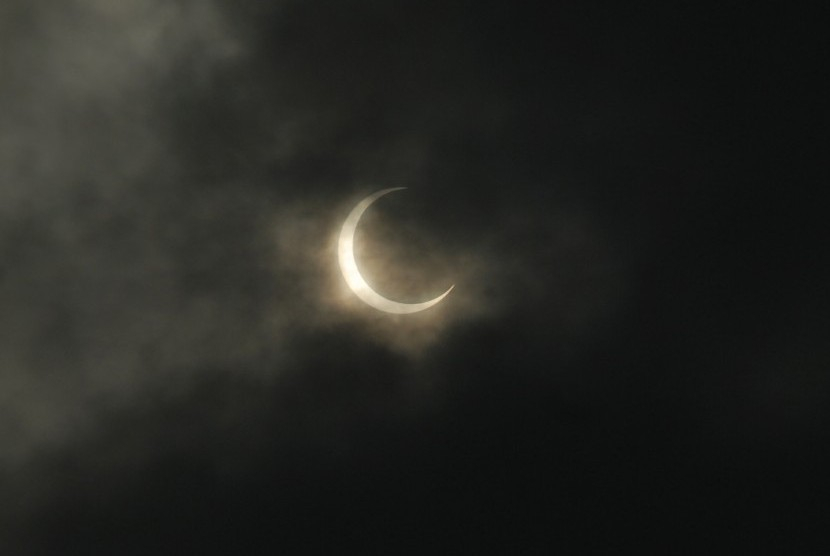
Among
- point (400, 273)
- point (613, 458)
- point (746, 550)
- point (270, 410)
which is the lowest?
point (746, 550)

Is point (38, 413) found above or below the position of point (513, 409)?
above

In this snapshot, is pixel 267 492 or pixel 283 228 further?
pixel 267 492

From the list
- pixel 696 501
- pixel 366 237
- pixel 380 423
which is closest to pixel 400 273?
pixel 366 237

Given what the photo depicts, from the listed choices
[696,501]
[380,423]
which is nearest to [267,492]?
[380,423]

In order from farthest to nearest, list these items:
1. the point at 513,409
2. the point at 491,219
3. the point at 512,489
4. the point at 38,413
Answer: the point at 512,489
the point at 513,409
the point at 491,219
the point at 38,413

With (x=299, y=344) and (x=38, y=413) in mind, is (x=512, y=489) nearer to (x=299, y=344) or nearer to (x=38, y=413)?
(x=299, y=344)

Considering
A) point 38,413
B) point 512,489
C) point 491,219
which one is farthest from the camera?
point 512,489

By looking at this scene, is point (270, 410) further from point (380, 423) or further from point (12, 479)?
point (12, 479)
